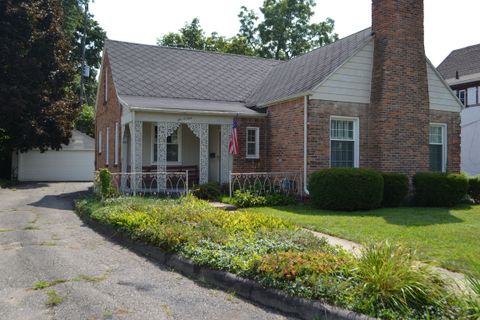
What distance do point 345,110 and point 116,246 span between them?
9.08m

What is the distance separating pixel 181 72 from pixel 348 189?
405 inches

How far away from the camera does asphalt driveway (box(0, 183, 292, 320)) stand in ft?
16.4

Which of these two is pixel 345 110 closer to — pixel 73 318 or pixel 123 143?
pixel 123 143

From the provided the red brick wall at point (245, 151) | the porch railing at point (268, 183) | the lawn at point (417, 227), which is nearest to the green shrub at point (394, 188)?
the lawn at point (417, 227)

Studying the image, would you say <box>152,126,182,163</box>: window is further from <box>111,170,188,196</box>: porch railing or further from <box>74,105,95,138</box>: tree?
<box>74,105,95,138</box>: tree

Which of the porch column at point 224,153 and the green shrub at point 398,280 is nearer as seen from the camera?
the green shrub at point 398,280

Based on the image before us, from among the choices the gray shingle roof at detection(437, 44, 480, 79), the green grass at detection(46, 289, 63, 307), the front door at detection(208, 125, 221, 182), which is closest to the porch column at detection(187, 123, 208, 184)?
the front door at detection(208, 125, 221, 182)

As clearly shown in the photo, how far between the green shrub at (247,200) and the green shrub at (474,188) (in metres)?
7.63

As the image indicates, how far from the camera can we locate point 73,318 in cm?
480

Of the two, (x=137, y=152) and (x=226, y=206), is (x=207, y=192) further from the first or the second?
(x=137, y=152)

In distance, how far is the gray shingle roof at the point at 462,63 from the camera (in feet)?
96.6

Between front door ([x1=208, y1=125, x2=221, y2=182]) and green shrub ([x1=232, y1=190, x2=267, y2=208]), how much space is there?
4.23 meters

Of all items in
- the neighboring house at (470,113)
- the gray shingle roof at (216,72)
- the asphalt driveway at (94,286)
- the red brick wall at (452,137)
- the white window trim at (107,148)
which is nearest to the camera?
the asphalt driveway at (94,286)

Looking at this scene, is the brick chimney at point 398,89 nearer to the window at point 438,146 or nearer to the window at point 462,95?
the window at point 438,146
